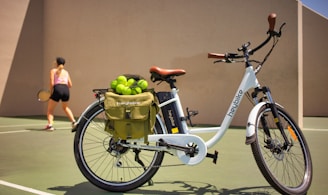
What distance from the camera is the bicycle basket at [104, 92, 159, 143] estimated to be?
254 cm

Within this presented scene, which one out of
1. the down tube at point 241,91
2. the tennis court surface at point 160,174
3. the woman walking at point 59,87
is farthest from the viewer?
the woman walking at point 59,87

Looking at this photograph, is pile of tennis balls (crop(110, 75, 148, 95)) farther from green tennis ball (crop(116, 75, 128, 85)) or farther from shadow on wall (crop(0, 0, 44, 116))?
shadow on wall (crop(0, 0, 44, 116))

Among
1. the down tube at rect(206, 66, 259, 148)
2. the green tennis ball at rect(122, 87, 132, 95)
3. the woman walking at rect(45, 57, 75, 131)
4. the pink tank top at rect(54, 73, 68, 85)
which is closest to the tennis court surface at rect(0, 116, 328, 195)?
the down tube at rect(206, 66, 259, 148)

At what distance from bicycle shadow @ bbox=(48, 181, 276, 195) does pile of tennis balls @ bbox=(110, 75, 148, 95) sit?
80 cm

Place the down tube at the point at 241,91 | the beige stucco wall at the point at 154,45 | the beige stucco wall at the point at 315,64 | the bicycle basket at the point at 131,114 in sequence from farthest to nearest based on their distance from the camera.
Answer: the beige stucco wall at the point at 315,64, the beige stucco wall at the point at 154,45, the down tube at the point at 241,91, the bicycle basket at the point at 131,114

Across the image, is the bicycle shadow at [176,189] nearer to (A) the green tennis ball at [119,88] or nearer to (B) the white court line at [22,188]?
(B) the white court line at [22,188]

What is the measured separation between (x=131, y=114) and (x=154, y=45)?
21.5 ft

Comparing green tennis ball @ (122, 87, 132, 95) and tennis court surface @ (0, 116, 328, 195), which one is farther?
tennis court surface @ (0, 116, 328, 195)

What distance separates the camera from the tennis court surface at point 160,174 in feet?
9.21

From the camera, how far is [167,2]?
8672 millimetres

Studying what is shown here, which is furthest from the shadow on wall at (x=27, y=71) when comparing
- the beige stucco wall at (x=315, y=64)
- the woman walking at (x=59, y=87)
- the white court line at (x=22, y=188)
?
the beige stucco wall at (x=315, y=64)

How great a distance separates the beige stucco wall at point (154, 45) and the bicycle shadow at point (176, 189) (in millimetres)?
4832

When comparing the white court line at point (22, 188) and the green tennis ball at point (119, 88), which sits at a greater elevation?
the green tennis ball at point (119, 88)

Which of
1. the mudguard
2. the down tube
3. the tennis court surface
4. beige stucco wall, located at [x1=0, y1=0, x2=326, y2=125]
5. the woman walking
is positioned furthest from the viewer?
beige stucco wall, located at [x1=0, y1=0, x2=326, y2=125]
